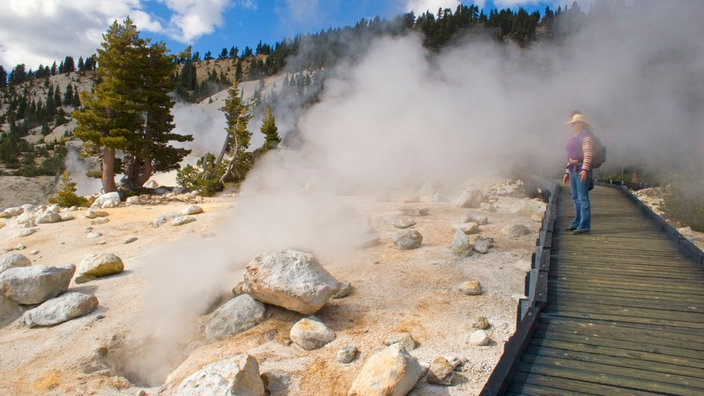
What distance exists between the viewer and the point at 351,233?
7.16 metres

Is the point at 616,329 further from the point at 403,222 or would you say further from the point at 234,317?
the point at 403,222

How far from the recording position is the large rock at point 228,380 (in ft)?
9.46

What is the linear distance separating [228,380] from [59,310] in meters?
3.01

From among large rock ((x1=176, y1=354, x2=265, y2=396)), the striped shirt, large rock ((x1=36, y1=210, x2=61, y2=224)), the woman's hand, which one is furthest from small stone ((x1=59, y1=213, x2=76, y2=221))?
the woman's hand

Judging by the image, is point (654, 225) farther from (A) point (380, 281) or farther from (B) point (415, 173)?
(B) point (415, 173)

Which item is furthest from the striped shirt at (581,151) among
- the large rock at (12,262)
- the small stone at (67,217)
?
the small stone at (67,217)

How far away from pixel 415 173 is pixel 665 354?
1089 centimetres

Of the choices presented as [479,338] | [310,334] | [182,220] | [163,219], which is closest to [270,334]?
[310,334]

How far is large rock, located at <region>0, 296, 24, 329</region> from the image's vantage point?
16.4 feet

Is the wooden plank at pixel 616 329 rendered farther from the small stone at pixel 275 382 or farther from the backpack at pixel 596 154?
the backpack at pixel 596 154

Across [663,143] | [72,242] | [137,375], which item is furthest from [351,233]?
[663,143]

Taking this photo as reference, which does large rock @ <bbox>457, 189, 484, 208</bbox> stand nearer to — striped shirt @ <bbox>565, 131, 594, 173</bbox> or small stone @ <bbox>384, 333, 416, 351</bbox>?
striped shirt @ <bbox>565, 131, 594, 173</bbox>

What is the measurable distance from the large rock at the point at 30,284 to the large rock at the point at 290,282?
2632 millimetres

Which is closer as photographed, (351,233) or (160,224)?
(351,233)
